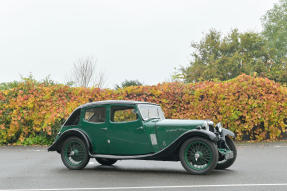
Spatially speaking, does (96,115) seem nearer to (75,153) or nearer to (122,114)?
(122,114)

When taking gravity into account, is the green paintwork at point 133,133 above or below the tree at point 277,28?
below

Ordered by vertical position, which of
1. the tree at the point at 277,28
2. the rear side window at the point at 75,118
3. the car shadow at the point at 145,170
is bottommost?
the car shadow at the point at 145,170

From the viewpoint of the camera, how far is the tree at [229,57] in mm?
38312

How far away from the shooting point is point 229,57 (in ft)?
128

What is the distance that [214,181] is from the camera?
620cm

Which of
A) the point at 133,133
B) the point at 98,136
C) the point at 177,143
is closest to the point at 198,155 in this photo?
the point at 177,143

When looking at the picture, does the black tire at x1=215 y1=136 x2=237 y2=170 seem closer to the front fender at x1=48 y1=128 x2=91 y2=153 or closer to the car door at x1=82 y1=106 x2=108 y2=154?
the car door at x1=82 y1=106 x2=108 y2=154

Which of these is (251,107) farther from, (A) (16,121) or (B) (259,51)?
(B) (259,51)

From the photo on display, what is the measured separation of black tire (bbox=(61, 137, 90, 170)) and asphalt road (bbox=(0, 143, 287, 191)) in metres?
0.17

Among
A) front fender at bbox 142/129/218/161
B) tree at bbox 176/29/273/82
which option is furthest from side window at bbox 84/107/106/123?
tree at bbox 176/29/273/82

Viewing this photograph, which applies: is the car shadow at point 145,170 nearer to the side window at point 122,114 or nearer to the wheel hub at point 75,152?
the wheel hub at point 75,152

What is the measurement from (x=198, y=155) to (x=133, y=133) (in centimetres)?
145

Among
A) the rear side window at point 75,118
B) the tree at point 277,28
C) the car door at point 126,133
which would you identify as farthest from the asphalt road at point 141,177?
the tree at point 277,28

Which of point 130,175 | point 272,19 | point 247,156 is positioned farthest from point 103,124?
point 272,19
